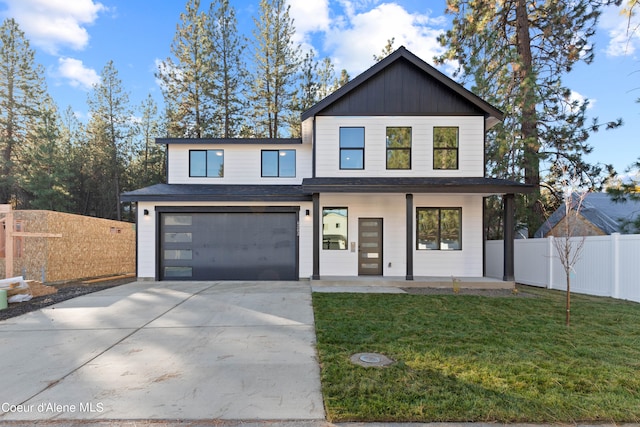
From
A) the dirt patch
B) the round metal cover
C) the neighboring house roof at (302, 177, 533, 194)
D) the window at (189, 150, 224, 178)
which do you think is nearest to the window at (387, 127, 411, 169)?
the neighboring house roof at (302, 177, 533, 194)

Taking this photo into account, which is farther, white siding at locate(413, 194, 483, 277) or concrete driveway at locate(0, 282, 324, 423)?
A: white siding at locate(413, 194, 483, 277)

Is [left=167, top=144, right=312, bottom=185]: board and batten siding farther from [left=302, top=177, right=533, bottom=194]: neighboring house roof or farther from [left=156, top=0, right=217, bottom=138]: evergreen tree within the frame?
[left=156, top=0, right=217, bottom=138]: evergreen tree

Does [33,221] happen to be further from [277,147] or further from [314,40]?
[314,40]

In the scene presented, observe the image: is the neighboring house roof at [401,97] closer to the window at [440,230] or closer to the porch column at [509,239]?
the porch column at [509,239]

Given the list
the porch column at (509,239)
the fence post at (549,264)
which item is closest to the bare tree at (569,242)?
the fence post at (549,264)

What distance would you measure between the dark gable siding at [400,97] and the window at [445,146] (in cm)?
59

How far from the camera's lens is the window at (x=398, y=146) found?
10492 millimetres

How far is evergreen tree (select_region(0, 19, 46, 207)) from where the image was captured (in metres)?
20.7

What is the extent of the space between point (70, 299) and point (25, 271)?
14.5 ft

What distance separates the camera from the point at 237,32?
65.8 feet

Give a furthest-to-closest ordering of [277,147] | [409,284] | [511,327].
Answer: [277,147], [409,284], [511,327]

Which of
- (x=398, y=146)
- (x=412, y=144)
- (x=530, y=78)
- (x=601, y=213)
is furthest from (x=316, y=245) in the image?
(x=601, y=213)

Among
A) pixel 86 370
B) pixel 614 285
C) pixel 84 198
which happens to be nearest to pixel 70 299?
pixel 86 370

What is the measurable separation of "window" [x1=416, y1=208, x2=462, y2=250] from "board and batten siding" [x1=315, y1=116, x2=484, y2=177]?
1.32m
